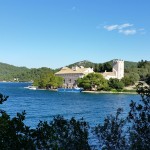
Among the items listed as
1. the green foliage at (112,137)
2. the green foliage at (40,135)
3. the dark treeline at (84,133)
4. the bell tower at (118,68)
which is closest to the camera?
the green foliage at (40,135)

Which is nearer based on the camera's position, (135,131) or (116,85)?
(135,131)

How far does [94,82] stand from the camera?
10031 centimetres

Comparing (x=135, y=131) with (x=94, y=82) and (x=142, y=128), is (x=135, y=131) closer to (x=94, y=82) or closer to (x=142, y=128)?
(x=142, y=128)

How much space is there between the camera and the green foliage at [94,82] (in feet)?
328

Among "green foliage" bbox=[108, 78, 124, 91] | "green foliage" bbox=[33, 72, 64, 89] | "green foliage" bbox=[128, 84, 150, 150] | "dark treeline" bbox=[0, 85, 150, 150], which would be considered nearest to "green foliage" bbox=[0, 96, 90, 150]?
"dark treeline" bbox=[0, 85, 150, 150]

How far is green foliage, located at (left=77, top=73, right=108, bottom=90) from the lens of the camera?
99.9m

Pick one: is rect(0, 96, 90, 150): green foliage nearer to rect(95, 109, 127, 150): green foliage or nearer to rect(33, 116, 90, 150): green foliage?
rect(33, 116, 90, 150): green foliage

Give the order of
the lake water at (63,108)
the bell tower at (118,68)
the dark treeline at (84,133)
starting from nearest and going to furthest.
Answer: the dark treeline at (84,133) → the lake water at (63,108) → the bell tower at (118,68)

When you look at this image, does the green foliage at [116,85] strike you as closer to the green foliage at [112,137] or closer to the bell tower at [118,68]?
the bell tower at [118,68]

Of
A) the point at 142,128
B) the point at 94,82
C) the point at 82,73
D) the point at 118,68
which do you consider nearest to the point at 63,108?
the point at 142,128

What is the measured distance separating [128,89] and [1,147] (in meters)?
95.3

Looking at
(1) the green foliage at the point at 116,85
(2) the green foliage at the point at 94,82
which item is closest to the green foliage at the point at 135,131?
(1) the green foliage at the point at 116,85

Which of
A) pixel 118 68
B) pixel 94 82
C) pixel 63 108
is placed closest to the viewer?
pixel 63 108

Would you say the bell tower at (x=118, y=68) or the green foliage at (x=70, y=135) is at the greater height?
the bell tower at (x=118, y=68)
